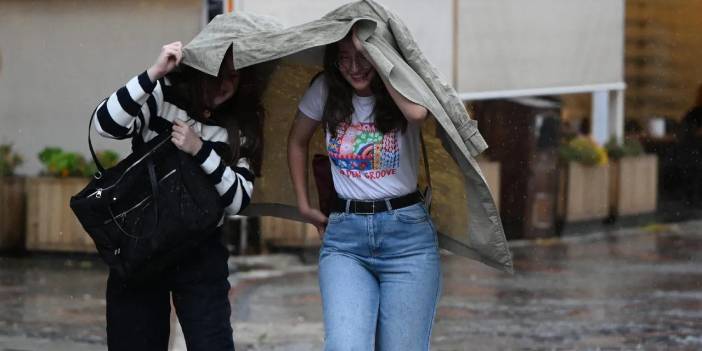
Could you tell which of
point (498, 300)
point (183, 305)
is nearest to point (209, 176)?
point (183, 305)

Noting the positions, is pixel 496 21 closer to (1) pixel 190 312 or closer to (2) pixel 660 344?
(2) pixel 660 344

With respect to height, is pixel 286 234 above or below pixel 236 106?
below

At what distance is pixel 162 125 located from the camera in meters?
3.98

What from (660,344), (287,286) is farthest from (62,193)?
(660,344)

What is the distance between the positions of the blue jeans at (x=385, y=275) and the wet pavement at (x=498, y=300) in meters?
2.86

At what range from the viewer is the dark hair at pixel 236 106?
13.1 ft

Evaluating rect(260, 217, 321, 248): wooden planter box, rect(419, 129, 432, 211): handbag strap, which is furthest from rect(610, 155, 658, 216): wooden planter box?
rect(419, 129, 432, 211): handbag strap

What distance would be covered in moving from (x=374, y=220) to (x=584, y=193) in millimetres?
7902

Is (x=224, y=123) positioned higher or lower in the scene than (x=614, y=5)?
lower

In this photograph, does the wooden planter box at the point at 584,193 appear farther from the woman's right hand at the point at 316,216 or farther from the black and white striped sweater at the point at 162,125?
the black and white striped sweater at the point at 162,125

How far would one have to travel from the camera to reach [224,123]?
409 centimetres

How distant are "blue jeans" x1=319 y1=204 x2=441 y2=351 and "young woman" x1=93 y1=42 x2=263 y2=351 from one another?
377 millimetres

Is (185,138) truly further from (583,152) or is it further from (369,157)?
(583,152)

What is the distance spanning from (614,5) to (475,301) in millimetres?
2259
